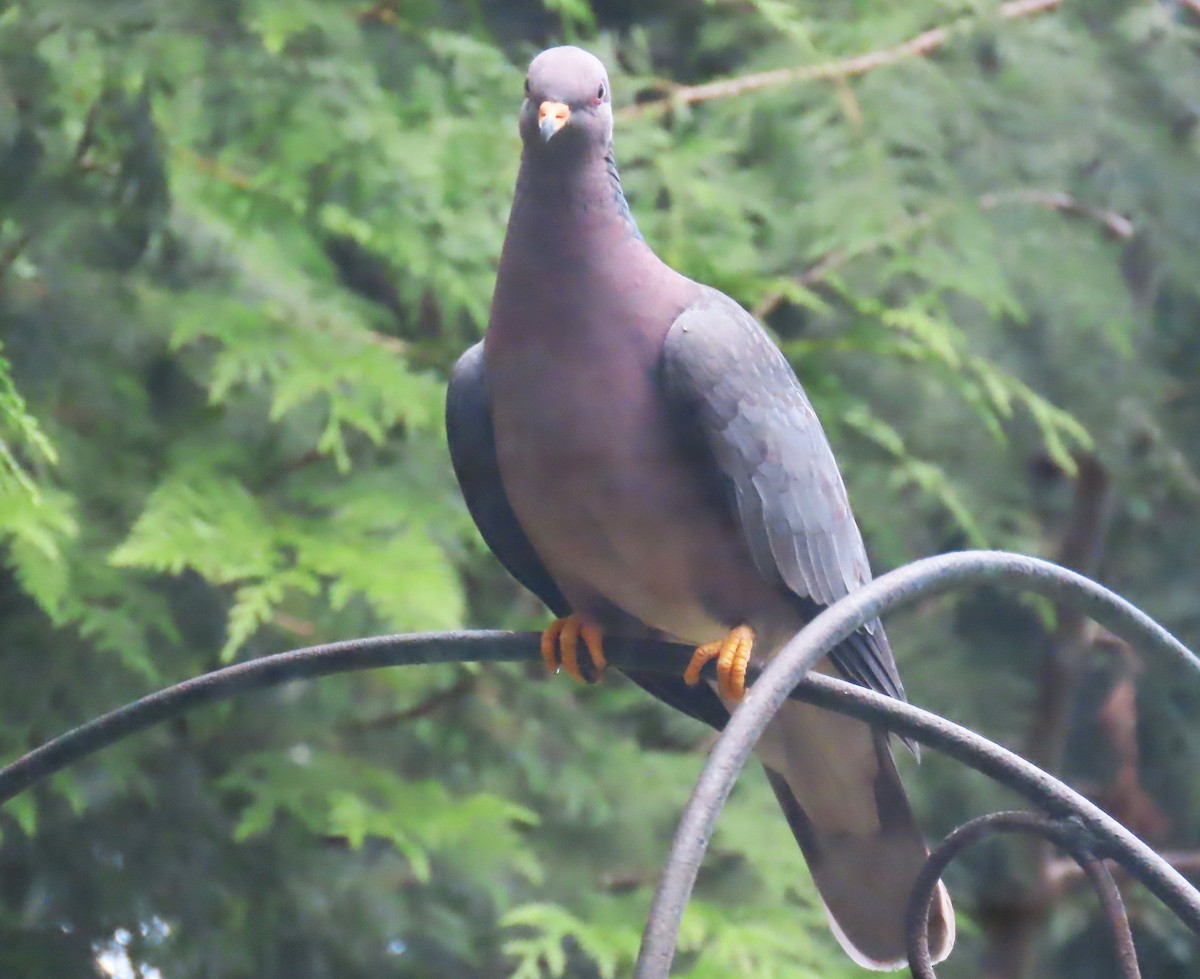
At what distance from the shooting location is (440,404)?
101 inches

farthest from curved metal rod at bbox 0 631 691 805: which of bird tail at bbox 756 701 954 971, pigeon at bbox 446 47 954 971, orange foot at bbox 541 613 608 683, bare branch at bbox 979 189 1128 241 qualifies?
bare branch at bbox 979 189 1128 241

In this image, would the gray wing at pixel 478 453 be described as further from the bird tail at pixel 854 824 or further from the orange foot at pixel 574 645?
the bird tail at pixel 854 824

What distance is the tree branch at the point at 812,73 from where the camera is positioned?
120 inches

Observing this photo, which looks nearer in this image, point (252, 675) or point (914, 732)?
point (914, 732)

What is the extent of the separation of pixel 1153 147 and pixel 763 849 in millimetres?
1798

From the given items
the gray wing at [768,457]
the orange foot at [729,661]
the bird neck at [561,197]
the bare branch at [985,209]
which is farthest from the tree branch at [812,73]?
the orange foot at [729,661]

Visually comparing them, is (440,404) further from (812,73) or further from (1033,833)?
(1033,833)

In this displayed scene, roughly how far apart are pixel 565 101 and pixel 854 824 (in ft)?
3.21

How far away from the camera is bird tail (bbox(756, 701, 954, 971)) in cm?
191

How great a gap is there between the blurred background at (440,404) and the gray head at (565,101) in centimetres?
65

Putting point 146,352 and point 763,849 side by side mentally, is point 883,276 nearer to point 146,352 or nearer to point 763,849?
point 763,849

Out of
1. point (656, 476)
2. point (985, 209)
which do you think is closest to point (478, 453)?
point (656, 476)

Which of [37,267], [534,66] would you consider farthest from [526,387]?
[37,267]

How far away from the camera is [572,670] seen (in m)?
1.81
